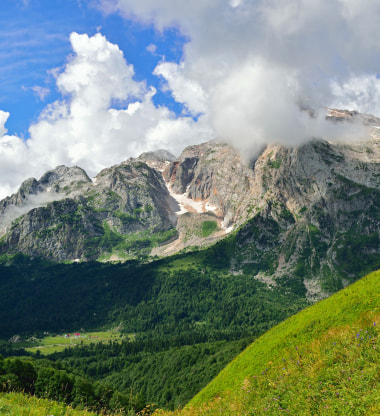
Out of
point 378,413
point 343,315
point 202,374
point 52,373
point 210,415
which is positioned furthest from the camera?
point 202,374

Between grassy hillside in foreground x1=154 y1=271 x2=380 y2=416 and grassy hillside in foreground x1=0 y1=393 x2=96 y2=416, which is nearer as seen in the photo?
grassy hillside in foreground x1=0 y1=393 x2=96 y2=416

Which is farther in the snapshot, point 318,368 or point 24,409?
point 318,368

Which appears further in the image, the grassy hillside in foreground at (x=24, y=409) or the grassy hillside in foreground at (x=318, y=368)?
the grassy hillside in foreground at (x=318, y=368)

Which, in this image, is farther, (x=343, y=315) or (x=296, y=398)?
(x=343, y=315)

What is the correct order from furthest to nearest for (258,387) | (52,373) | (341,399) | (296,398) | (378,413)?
(52,373) < (258,387) < (296,398) < (341,399) < (378,413)

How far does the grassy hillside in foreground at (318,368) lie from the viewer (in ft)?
63.6

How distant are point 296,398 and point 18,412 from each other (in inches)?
630

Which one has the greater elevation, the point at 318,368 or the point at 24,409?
the point at 24,409

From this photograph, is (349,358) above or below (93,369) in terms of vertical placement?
above

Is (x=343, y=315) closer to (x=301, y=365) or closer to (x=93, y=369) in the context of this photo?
(x=301, y=365)

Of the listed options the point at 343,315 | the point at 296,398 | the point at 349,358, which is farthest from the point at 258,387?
the point at 343,315

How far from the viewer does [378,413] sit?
1658 cm

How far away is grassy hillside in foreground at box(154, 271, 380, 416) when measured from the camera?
1938 cm

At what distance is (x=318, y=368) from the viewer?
2350cm
